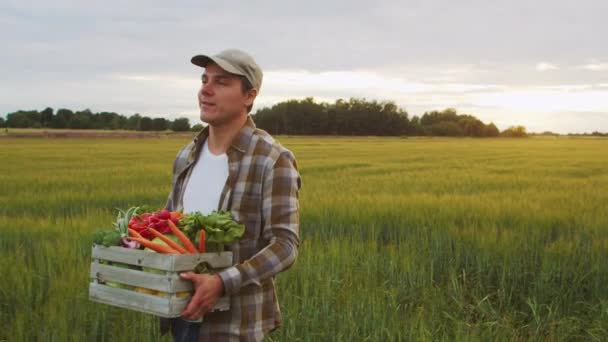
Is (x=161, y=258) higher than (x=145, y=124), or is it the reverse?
(x=145, y=124)

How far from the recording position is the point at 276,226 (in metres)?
2.34

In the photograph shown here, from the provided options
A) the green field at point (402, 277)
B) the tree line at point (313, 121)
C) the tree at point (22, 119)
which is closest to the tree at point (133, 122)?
the tree line at point (313, 121)

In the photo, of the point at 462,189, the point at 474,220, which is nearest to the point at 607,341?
the point at 474,220

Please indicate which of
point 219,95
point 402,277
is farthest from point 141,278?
point 402,277

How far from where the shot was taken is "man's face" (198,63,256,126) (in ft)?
7.86

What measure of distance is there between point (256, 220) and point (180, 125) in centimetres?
7749

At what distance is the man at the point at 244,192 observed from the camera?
235 cm

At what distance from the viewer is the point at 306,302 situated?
172 inches

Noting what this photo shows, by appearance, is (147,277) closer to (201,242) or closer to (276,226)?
(201,242)

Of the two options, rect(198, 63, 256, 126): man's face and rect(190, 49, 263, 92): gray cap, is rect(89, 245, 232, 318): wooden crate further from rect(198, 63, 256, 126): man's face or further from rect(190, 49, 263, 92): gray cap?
rect(190, 49, 263, 92): gray cap

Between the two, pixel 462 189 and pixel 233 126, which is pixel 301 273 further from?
pixel 462 189

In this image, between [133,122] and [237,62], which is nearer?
[237,62]

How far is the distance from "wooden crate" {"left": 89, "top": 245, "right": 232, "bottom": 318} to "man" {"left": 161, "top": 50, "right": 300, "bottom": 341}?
0.38 feet

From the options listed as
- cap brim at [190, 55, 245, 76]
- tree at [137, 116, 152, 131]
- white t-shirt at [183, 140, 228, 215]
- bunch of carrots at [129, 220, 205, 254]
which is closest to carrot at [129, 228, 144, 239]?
bunch of carrots at [129, 220, 205, 254]
